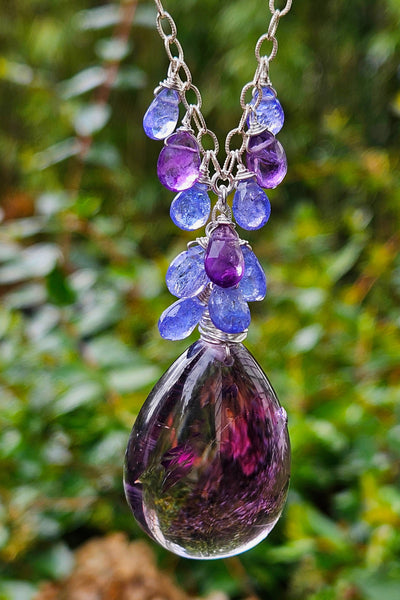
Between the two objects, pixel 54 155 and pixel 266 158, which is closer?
pixel 266 158

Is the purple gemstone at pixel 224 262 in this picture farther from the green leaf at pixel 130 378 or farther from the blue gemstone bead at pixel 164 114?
the green leaf at pixel 130 378

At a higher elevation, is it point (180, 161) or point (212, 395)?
point (180, 161)

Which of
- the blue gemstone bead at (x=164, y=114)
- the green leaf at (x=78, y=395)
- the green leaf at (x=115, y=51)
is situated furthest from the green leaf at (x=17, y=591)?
the green leaf at (x=115, y=51)

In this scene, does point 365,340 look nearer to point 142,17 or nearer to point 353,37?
point 142,17

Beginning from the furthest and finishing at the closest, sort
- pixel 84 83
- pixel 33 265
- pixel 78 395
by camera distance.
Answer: pixel 84 83 → pixel 33 265 → pixel 78 395

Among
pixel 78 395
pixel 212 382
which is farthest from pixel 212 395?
pixel 78 395

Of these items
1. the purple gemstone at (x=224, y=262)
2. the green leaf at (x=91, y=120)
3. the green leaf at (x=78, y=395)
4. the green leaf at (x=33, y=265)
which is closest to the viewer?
the purple gemstone at (x=224, y=262)

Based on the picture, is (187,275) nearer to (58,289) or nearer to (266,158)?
(266,158)
